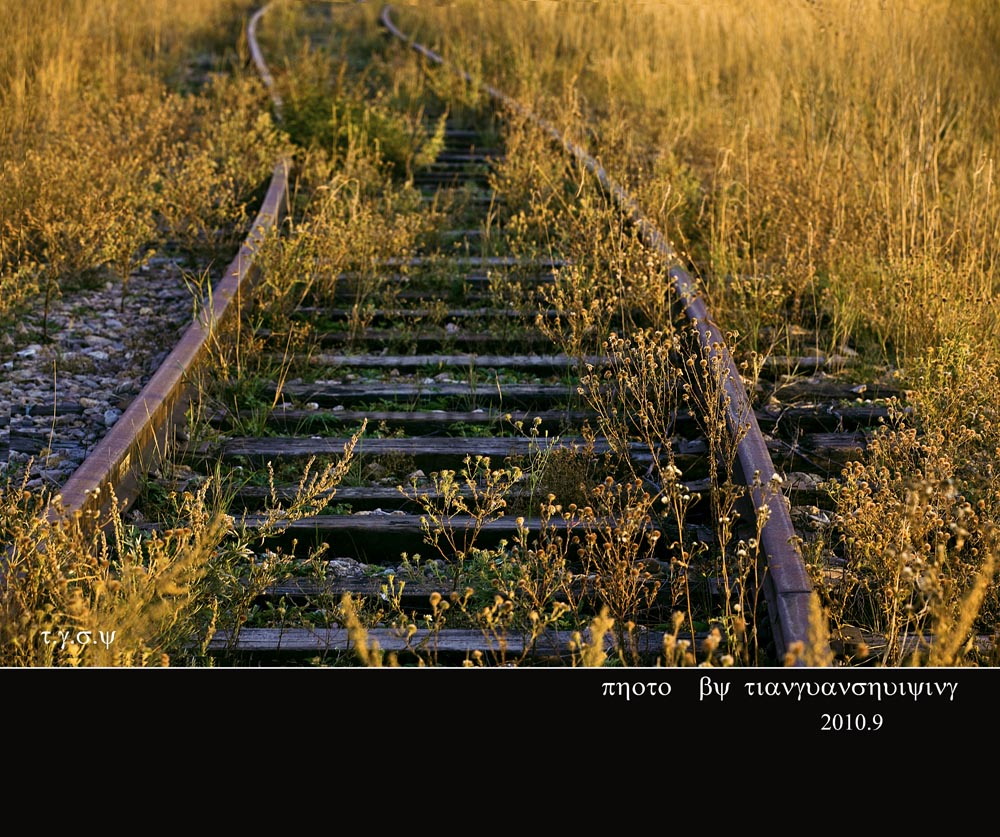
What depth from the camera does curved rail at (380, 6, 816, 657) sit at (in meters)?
3.02

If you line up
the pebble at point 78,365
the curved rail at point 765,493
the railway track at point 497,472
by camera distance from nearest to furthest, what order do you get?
1. the curved rail at point 765,493
2. the railway track at point 497,472
3. the pebble at point 78,365

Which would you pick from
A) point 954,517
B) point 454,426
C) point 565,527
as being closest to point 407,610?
point 565,527

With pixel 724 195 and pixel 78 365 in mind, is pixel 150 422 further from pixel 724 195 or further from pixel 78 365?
Answer: pixel 724 195

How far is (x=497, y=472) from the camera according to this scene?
3707 millimetres

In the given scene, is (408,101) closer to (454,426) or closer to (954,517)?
(454,426)

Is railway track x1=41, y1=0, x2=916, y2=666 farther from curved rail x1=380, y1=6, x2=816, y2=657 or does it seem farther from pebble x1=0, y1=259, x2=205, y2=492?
pebble x1=0, y1=259, x2=205, y2=492

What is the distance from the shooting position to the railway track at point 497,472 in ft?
10.8

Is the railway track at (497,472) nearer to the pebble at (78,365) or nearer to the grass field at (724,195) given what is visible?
the grass field at (724,195)

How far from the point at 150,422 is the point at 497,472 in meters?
1.50

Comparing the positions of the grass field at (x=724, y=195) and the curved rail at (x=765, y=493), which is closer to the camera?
A: the curved rail at (x=765, y=493)

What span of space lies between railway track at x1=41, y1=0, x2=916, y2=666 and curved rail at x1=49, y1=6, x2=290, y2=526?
0.01m

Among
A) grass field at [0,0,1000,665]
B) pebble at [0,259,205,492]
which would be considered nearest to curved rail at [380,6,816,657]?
grass field at [0,0,1000,665]

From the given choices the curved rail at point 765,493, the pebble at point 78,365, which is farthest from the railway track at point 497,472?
the pebble at point 78,365

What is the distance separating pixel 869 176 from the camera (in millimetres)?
6773
